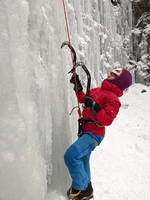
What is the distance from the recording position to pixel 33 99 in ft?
8.32

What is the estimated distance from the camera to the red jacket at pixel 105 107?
2.98 m

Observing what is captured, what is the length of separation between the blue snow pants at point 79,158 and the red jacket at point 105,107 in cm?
10

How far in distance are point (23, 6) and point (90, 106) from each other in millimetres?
1101

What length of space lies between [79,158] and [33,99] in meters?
0.75

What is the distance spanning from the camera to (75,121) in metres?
4.16

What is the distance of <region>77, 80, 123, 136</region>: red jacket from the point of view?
9.78 ft

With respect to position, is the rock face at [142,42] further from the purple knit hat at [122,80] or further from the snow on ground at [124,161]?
the purple knit hat at [122,80]

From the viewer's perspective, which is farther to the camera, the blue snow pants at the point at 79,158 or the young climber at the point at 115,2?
the young climber at the point at 115,2

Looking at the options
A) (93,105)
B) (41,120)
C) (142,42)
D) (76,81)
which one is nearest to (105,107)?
(93,105)

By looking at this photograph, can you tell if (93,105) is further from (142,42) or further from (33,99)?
(142,42)

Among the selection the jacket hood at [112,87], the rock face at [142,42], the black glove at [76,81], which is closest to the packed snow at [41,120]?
the black glove at [76,81]

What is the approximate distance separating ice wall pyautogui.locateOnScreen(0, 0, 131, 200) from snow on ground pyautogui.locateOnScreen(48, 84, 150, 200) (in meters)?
0.64

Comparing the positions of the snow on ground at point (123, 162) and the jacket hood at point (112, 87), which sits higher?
the jacket hood at point (112, 87)

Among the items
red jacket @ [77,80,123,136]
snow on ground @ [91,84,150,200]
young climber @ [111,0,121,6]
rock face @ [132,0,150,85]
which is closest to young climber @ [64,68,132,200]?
red jacket @ [77,80,123,136]
